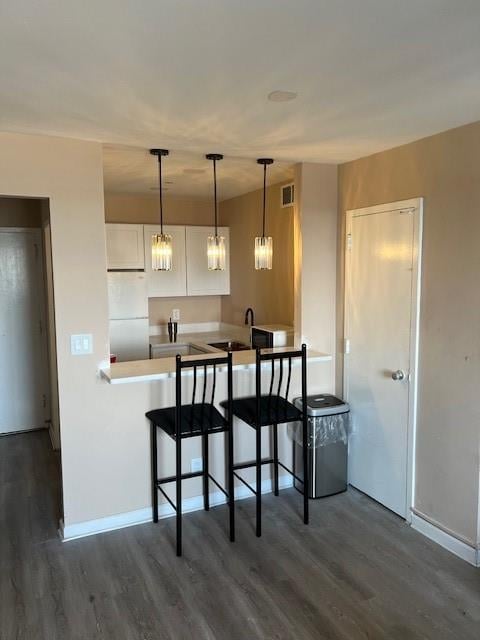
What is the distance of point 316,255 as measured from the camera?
3.76 meters

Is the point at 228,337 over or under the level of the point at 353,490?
over

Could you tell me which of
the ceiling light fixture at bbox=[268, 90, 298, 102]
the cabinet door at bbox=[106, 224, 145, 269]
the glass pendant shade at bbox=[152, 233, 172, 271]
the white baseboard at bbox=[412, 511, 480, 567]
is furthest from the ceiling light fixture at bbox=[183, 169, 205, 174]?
the white baseboard at bbox=[412, 511, 480, 567]

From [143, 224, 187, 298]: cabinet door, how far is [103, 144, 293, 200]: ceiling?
1.31 ft

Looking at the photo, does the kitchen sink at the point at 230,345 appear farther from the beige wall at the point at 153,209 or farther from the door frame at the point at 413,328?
the door frame at the point at 413,328

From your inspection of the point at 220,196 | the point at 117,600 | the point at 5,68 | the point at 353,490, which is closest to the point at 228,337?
the point at 220,196

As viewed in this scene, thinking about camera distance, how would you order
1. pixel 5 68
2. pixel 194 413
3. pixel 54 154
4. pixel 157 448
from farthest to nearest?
1. pixel 157 448
2. pixel 194 413
3. pixel 54 154
4. pixel 5 68

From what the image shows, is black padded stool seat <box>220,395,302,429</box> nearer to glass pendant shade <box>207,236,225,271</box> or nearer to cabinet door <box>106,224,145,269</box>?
glass pendant shade <box>207,236,225,271</box>

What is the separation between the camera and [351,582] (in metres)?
2.70

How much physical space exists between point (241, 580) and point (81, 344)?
5.40 ft

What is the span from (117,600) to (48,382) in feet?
9.47

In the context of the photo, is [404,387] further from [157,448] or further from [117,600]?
[117,600]

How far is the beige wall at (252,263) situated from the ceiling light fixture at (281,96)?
2.19 meters

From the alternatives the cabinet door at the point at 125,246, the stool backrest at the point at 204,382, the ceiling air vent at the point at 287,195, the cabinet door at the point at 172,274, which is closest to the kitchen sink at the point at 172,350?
the cabinet door at the point at 172,274

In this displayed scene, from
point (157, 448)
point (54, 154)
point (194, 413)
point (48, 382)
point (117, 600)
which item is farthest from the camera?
point (48, 382)
